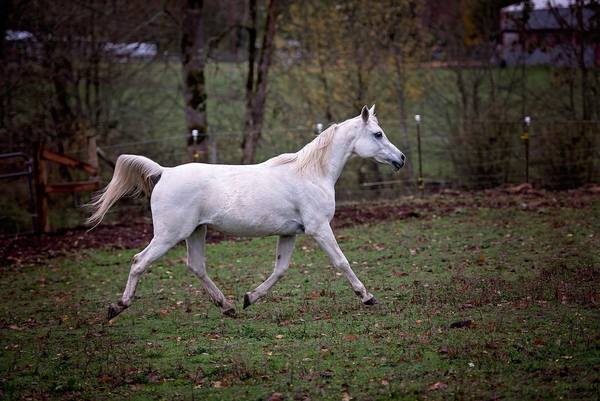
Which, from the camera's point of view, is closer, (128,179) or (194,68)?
(128,179)

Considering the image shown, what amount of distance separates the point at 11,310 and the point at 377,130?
4546 mm

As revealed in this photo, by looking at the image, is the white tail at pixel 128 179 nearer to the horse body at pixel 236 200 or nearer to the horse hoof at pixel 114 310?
the horse body at pixel 236 200

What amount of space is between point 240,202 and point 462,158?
11.1m

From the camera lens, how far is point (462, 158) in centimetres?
1772

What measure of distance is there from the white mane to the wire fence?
7.69 meters

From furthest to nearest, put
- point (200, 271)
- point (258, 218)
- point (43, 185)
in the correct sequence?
1. point (43, 185)
2. point (200, 271)
3. point (258, 218)

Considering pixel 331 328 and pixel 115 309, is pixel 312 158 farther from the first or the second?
pixel 115 309

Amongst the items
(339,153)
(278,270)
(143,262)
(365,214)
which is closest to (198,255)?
(143,262)

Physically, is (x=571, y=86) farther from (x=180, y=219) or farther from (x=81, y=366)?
(x=81, y=366)

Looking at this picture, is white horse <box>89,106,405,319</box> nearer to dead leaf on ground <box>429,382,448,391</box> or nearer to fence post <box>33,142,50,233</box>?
dead leaf on ground <box>429,382,448,391</box>

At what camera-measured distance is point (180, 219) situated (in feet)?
24.6

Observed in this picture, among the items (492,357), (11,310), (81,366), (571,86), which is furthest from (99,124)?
(492,357)

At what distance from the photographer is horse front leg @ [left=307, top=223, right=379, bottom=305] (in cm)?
748

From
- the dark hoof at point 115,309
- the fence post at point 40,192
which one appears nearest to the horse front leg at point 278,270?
the dark hoof at point 115,309
